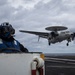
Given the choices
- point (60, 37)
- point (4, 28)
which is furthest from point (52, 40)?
point (4, 28)

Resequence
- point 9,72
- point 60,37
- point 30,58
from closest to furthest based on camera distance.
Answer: point 9,72 < point 30,58 < point 60,37

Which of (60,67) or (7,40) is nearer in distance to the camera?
(7,40)

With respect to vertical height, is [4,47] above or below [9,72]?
above

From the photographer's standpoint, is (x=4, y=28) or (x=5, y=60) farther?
(x=4, y=28)

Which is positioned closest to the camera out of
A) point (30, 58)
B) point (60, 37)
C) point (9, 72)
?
point (9, 72)

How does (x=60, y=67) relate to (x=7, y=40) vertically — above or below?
below

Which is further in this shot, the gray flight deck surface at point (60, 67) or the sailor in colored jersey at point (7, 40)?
the gray flight deck surface at point (60, 67)

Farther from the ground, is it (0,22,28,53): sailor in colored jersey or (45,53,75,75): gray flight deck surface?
(0,22,28,53): sailor in colored jersey

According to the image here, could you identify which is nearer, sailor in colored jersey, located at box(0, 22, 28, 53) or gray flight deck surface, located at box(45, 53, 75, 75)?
sailor in colored jersey, located at box(0, 22, 28, 53)

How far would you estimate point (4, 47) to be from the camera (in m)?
2.94

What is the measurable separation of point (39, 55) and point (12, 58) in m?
0.39

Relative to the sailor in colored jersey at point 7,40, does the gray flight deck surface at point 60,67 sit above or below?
below

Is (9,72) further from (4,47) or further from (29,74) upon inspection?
(4,47)

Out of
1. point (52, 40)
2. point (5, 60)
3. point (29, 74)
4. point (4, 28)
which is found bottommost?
point (52, 40)
